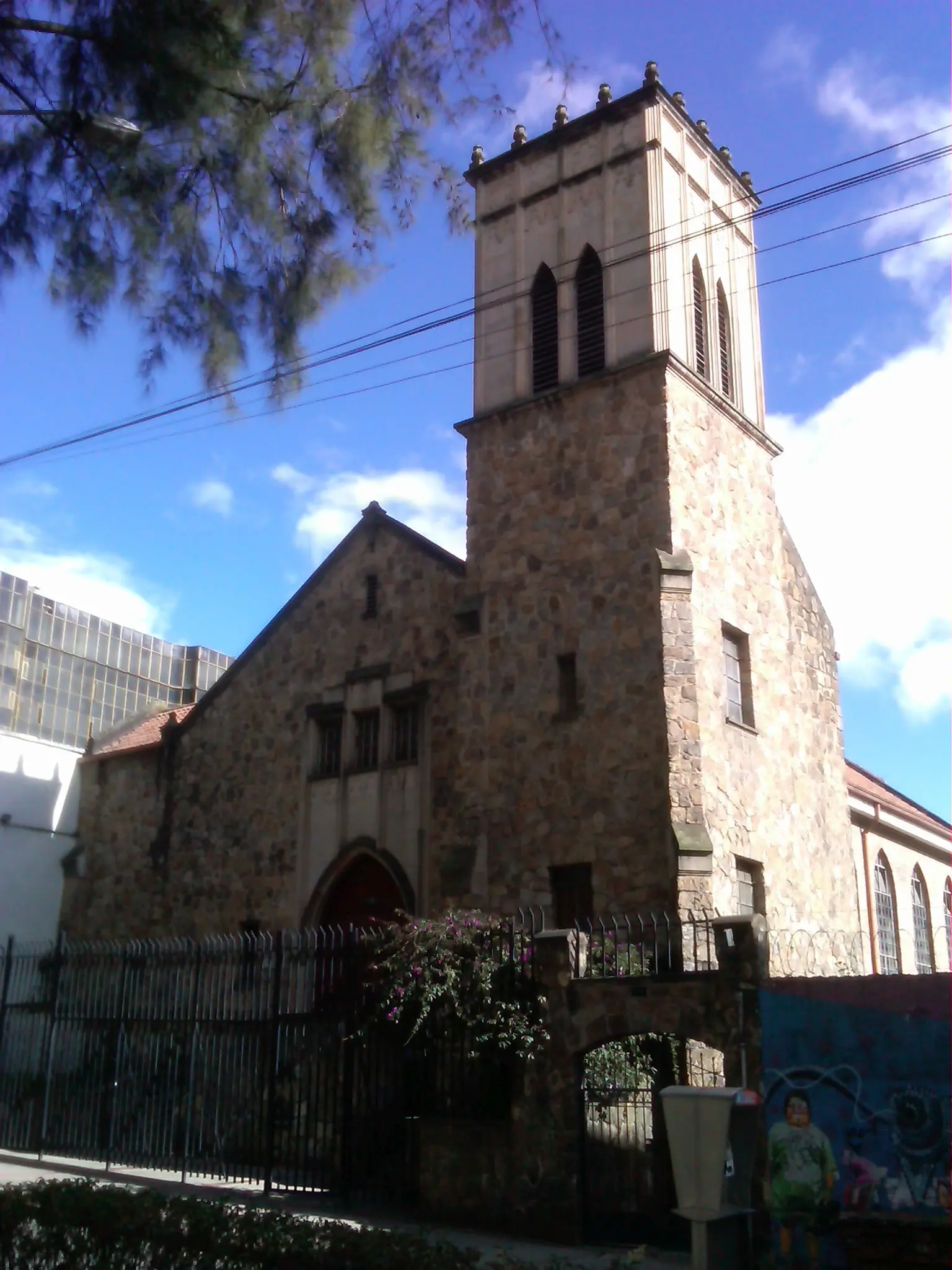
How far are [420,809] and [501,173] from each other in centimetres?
1154

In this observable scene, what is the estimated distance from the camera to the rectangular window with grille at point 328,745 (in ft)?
76.1

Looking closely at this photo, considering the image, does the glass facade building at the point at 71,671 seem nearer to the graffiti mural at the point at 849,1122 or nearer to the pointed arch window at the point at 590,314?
the pointed arch window at the point at 590,314

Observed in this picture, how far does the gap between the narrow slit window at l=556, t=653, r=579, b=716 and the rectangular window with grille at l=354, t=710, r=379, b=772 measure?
14.3ft

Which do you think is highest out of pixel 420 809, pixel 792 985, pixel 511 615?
pixel 511 615

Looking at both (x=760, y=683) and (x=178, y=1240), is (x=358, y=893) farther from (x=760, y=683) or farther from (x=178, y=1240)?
(x=178, y=1240)

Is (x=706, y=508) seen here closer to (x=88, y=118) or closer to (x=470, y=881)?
(x=470, y=881)

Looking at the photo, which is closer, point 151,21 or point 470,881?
point 151,21

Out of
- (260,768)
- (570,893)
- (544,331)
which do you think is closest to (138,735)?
(260,768)

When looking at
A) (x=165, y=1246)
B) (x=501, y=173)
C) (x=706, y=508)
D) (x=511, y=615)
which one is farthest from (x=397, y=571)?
(x=165, y=1246)

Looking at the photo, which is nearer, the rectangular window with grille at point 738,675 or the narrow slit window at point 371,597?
the rectangular window with grille at point 738,675

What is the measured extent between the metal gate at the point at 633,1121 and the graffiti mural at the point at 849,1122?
2386 mm

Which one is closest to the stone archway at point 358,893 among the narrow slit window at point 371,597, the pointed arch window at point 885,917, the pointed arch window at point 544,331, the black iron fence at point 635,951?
the narrow slit window at point 371,597

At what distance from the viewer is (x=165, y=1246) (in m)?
7.91

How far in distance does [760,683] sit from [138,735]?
597 inches
